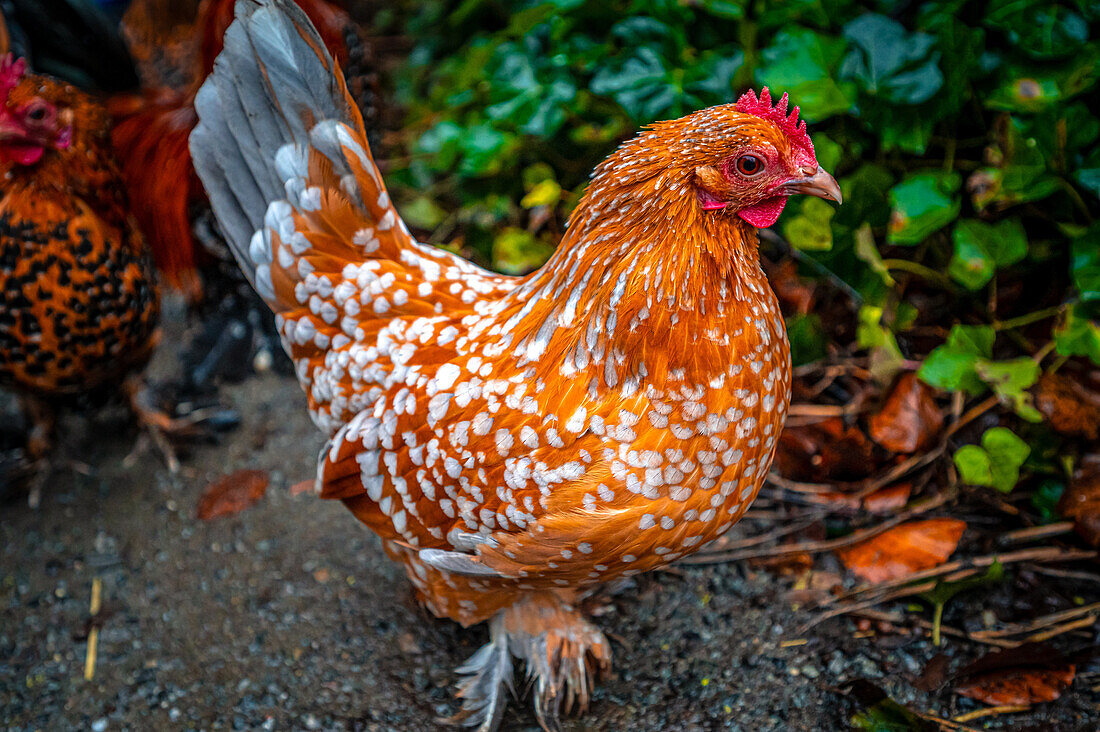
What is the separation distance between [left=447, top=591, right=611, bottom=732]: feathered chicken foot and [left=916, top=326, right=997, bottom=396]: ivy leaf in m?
1.49

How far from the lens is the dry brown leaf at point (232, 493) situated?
331 centimetres

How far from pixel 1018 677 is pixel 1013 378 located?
3.20ft

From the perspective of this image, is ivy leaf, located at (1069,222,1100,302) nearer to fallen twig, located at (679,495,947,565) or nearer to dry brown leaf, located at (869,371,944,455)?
dry brown leaf, located at (869,371,944,455)

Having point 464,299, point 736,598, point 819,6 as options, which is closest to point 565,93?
point 819,6

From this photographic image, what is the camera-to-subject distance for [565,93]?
3.54 meters

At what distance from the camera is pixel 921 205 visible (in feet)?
9.52

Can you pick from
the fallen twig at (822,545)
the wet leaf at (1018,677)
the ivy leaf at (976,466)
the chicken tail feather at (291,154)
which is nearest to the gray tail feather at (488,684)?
the fallen twig at (822,545)

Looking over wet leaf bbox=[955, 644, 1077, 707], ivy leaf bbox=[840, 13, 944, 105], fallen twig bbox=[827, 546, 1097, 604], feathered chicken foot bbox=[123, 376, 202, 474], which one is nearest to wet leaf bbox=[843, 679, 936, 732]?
wet leaf bbox=[955, 644, 1077, 707]

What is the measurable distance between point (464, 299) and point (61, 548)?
2.17 meters

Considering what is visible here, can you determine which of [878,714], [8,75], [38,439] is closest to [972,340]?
[878,714]

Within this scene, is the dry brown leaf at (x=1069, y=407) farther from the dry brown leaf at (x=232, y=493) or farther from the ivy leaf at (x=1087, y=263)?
the dry brown leaf at (x=232, y=493)

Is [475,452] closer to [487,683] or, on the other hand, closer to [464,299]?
[464,299]

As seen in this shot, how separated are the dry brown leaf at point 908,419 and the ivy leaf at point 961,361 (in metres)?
0.25

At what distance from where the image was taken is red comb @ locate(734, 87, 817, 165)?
1816 millimetres
